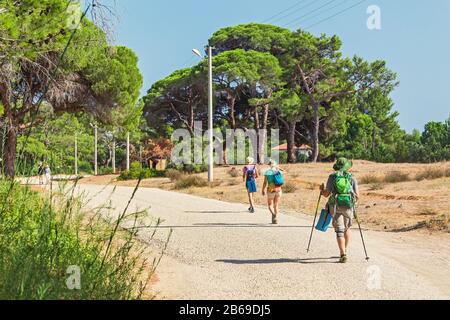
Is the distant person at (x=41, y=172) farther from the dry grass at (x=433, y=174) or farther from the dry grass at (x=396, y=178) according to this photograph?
the dry grass at (x=433, y=174)

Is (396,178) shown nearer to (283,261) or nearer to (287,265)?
(283,261)

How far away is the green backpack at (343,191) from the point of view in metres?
7.74

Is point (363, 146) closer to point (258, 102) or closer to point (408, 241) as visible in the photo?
point (258, 102)

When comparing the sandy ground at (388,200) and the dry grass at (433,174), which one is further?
the dry grass at (433,174)

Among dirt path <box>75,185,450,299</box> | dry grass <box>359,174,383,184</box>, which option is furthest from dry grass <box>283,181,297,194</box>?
dirt path <box>75,185,450,299</box>

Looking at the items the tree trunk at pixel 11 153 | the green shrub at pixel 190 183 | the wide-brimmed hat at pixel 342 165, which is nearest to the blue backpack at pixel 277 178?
the wide-brimmed hat at pixel 342 165

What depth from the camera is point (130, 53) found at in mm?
32438

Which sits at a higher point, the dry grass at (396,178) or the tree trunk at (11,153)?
the tree trunk at (11,153)

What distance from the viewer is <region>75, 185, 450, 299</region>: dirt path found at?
6012 mm

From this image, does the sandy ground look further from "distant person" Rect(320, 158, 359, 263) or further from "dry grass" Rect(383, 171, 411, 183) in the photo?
"distant person" Rect(320, 158, 359, 263)

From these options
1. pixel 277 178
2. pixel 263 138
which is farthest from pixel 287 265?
pixel 263 138

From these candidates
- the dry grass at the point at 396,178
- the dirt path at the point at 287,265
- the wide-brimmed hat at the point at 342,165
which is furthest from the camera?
the dry grass at the point at 396,178

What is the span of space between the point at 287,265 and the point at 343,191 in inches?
53.9

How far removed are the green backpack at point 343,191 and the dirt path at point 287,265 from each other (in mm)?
883
